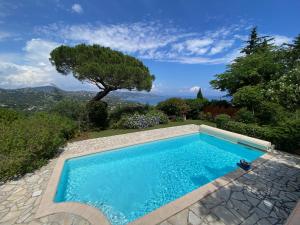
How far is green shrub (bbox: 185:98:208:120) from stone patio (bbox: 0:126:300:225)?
37.4 feet

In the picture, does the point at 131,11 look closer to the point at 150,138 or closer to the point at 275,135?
the point at 150,138

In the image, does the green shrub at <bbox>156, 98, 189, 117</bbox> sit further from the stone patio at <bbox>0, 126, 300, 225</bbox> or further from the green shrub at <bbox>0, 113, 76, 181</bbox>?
the green shrub at <bbox>0, 113, 76, 181</bbox>

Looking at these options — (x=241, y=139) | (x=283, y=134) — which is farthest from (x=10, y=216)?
(x=283, y=134)

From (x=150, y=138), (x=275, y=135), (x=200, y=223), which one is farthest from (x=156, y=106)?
(x=200, y=223)

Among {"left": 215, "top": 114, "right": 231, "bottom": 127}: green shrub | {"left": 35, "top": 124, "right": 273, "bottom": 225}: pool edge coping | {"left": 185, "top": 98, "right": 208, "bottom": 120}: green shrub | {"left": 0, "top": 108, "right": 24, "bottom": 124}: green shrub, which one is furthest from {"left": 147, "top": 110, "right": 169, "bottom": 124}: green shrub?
{"left": 35, "top": 124, "right": 273, "bottom": 225}: pool edge coping

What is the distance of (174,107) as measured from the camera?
16.4 m

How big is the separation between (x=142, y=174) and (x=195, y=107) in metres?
12.0

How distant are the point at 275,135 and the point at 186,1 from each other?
9.94 metres

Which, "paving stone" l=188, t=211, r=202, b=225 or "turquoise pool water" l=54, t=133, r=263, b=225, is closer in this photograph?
"paving stone" l=188, t=211, r=202, b=225

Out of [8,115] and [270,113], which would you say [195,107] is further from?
[8,115]

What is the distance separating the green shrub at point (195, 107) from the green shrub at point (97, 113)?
8.90 metres

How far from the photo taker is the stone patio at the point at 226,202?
3654 millimetres

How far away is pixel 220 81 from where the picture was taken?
1722 centimetres

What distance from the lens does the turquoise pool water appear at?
4977mm
